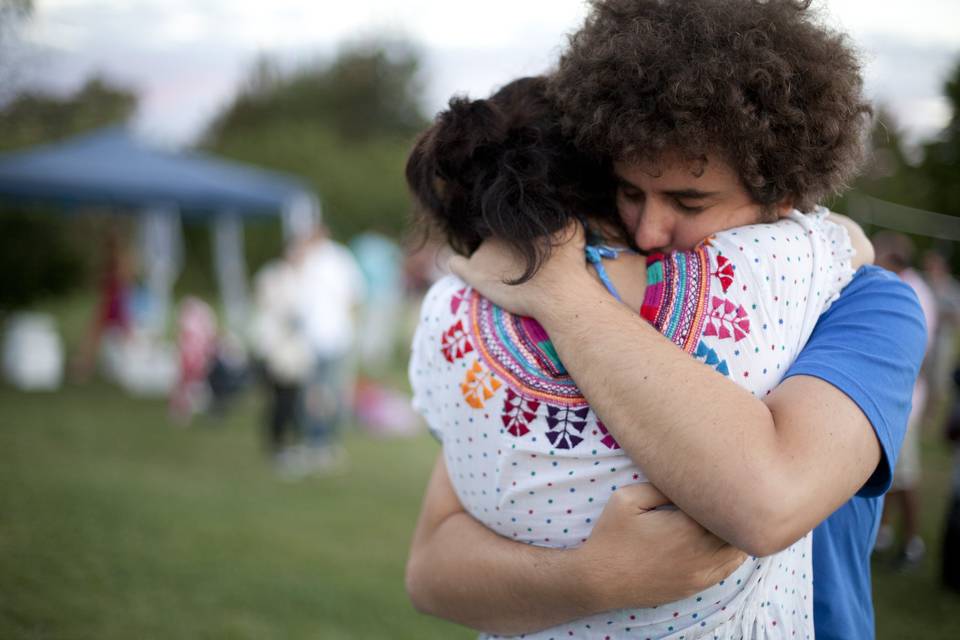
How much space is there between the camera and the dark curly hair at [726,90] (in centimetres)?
116

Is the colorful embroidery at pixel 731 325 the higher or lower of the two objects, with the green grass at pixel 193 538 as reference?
higher

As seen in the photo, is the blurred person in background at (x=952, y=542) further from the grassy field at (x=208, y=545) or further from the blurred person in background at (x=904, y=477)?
the blurred person in background at (x=904, y=477)

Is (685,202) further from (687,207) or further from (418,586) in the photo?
(418,586)

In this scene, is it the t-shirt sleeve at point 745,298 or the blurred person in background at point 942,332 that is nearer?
the t-shirt sleeve at point 745,298

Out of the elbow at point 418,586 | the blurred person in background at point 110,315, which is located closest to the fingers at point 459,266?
the elbow at point 418,586

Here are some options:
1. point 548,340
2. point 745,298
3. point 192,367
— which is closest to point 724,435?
point 745,298

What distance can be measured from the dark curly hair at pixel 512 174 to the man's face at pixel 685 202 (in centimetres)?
8

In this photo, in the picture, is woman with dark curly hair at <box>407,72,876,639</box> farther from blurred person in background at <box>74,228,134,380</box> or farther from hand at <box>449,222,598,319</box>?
blurred person in background at <box>74,228,134,380</box>

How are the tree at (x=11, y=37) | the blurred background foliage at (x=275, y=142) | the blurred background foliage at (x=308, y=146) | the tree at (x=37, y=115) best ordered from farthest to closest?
1. the blurred background foliage at (x=275, y=142)
2. the tree at (x=37, y=115)
3. the tree at (x=11, y=37)
4. the blurred background foliage at (x=308, y=146)

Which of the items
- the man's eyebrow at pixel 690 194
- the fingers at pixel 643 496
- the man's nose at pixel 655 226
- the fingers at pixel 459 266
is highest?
the man's eyebrow at pixel 690 194

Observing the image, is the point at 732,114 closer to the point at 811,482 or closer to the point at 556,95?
the point at 556,95

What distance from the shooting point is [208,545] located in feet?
16.7

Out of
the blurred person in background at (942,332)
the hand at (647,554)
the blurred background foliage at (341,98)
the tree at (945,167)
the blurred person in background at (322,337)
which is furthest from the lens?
the blurred background foliage at (341,98)

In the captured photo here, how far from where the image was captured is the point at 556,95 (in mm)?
1340
